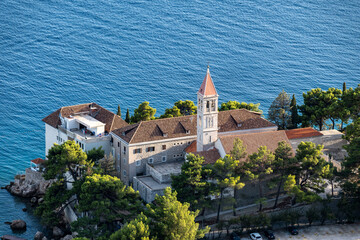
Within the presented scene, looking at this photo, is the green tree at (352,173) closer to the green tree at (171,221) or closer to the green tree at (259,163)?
the green tree at (259,163)

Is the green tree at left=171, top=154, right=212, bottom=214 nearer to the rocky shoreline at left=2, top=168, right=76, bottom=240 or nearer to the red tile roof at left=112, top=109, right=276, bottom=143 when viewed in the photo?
the red tile roof at left=112, top=109, right=276, bottom=143

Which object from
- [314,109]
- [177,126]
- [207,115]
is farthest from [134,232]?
[314,109]

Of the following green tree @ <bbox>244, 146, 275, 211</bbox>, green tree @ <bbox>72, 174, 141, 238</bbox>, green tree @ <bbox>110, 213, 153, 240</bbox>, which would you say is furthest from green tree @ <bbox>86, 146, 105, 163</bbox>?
green tree @ <bbox>244, 146, 275, 211</bbox>

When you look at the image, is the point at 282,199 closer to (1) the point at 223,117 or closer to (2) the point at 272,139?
(2) the point at 272,139

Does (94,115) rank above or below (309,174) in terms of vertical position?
above

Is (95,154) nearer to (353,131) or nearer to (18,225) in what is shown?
(18,225)
